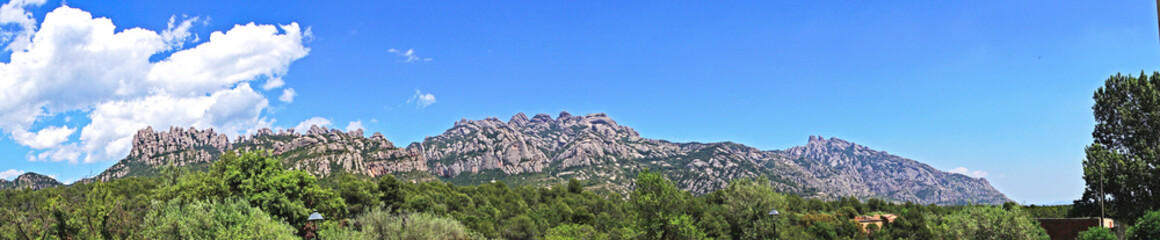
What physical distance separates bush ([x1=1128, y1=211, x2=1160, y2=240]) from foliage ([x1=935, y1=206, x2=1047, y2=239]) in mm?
4443

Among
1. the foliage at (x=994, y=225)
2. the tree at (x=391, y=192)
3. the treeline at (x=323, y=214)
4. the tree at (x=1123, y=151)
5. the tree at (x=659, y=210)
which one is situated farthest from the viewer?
the tree at (x=391, y=192)

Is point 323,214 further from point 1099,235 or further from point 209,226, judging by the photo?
point 1099,235

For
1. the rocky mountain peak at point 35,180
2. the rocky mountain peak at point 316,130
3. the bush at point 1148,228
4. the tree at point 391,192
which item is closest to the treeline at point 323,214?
the tree at point 391,192

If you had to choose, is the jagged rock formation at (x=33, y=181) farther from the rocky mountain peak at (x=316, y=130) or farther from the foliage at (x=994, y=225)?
the foliage at (x=994, y=225)

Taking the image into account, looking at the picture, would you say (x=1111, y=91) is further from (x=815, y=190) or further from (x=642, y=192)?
(x=815, y=190)

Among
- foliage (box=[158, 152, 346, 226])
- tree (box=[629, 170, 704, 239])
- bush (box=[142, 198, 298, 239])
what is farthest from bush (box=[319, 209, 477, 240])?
tree (box=[629, 170, 704, 239])

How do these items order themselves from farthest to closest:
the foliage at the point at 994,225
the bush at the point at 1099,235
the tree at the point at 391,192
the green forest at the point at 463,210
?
1. the tree at the point at 391,192
2. the foliage at the point at 994,225
3. the bush at the point at 1099,235
4. the green forest at the point at 463,210

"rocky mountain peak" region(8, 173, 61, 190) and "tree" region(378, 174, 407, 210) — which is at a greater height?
"rocky mountain peak" region(8, 173, 61, 190)

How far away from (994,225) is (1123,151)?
13703 millimetres

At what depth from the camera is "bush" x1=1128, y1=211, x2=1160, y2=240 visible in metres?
27.9

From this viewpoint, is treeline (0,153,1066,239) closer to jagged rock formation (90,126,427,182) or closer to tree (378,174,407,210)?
tree (378,174,407,210)

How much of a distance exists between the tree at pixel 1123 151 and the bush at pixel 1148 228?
796 centimetres

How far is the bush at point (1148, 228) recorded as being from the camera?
91.6ft

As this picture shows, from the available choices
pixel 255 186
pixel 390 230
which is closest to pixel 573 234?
pixel 390 230
